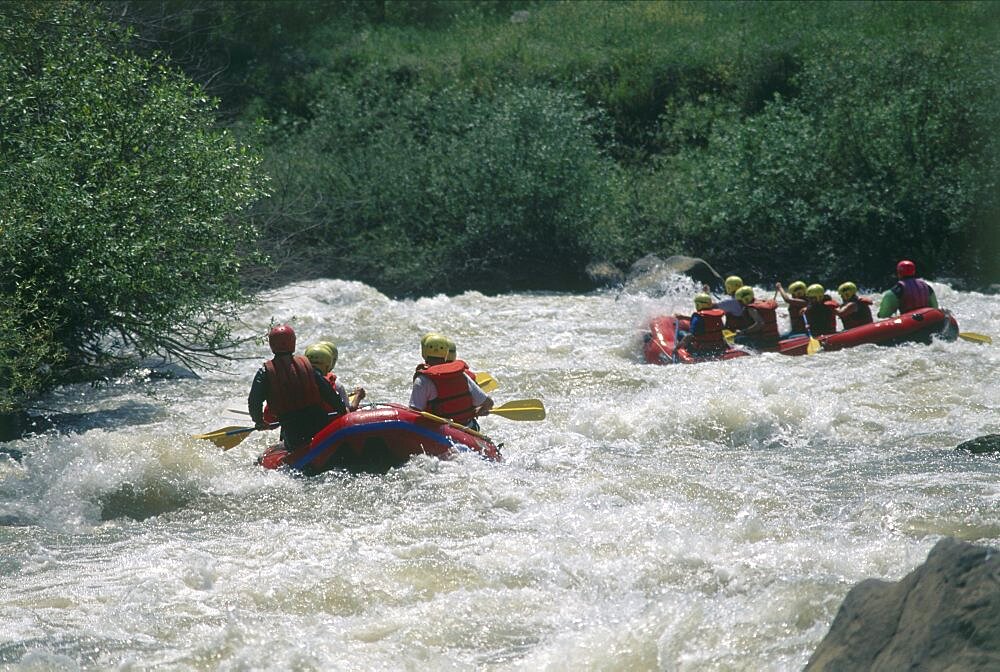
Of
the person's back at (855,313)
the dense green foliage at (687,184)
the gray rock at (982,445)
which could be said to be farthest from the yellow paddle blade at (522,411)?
the dense green foliage at (687,184)

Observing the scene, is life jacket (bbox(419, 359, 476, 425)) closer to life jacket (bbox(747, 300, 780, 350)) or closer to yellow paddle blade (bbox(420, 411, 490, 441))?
yellow paddle blade (bbox(420, 411, 490, 441))

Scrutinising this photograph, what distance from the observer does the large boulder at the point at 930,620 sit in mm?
3314

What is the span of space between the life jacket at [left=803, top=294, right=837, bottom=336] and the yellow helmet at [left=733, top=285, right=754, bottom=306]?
2.12 feet

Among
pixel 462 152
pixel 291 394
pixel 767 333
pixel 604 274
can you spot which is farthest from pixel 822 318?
pixel 462 152

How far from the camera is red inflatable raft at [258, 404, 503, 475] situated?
7.25 metres

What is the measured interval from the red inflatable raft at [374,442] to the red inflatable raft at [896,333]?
556 cm

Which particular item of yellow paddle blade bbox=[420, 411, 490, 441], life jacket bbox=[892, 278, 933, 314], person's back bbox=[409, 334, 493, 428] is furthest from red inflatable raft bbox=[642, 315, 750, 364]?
yellow paddle blade bbox=[420, 411, 490, 441]

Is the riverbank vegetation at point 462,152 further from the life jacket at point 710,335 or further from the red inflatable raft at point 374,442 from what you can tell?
the life jacket at point 710,335

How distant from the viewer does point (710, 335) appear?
11.8 m

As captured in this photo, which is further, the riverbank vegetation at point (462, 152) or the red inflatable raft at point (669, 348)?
the red inflatable raft at point (669, 348)

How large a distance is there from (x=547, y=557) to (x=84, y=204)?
5.44 m

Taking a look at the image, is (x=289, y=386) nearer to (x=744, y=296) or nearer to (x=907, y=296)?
(x=744, y=296)

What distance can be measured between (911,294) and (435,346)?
21.0ft

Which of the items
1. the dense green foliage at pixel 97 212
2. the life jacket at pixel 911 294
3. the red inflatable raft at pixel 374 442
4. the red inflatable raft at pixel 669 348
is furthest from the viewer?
the life jacket at pixel 911 294
